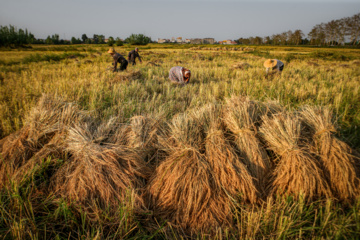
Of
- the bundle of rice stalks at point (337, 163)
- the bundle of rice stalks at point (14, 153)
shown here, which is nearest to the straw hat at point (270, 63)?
the bundle of rice stalks at point (337, 163)

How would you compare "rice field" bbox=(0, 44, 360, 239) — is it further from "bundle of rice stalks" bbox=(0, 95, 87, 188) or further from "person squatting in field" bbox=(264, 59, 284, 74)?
"person squatting in field" bbox=(264, 59, 284, 74)

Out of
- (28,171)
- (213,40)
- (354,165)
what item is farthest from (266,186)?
(213,40)

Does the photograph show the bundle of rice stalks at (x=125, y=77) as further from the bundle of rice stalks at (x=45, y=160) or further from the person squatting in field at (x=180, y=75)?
the bundle of rice stalks at (x=45, y=160)

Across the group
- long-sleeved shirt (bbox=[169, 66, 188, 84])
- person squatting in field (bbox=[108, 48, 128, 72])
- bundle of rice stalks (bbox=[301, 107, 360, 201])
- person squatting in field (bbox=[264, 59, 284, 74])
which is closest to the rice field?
bundle of rice stalks (bbox=[301, 107, 360, 201])

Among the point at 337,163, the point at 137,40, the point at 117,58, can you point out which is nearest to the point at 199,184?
the point at 337,163

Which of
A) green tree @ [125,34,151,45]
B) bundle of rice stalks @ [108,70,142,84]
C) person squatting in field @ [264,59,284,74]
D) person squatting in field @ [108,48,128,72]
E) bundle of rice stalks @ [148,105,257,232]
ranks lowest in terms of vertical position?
bundle of rice stalks @ [148,105,257,232]

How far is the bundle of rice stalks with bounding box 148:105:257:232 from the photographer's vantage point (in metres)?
1.41

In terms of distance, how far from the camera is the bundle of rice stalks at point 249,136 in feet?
5.35

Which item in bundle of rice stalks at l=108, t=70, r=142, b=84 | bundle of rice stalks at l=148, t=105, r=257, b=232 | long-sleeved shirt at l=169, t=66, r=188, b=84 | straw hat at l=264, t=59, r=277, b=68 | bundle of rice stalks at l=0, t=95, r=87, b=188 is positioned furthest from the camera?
straw hat at l=264, t=59, r=277, b=68

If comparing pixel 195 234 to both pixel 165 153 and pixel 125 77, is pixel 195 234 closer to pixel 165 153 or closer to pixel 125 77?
pixel 165 153

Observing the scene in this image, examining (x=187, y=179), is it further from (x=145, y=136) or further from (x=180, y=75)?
(x=180, y=75)

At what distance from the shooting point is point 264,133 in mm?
1755

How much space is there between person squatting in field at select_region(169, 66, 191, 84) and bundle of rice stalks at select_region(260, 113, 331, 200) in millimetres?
4496

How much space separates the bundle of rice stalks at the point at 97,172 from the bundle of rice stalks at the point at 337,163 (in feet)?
5.54
